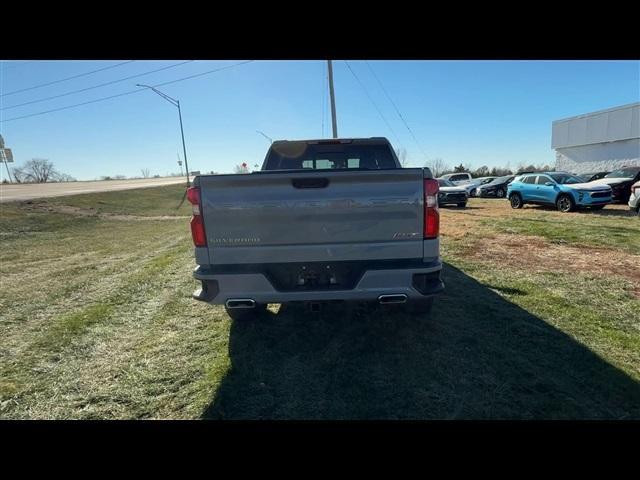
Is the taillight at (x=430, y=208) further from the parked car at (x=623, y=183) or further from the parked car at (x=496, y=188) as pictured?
the parked car at (x=496, y=188)

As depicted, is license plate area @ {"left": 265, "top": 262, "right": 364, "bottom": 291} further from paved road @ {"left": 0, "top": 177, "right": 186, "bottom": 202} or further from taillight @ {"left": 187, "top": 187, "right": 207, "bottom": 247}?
paved road @ {"left": 0, "top": 177, "right": 186, "bottom": 202}

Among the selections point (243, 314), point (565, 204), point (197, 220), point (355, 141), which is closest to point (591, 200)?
point (565, 204)

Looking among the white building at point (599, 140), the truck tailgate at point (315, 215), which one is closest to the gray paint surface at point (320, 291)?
the truck tailgate at point (315, 215)

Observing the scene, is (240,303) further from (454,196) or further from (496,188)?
(496,188)

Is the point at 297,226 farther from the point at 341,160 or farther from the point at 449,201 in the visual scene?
the point at 449,201

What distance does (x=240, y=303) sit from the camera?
106 inches

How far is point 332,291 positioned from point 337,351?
803 mm

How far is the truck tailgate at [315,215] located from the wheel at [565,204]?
1355cm

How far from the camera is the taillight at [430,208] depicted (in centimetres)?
261

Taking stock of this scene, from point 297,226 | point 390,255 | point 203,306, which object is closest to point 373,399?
point 390,255

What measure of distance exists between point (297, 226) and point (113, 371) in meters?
2.20

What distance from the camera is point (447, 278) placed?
5.16 metres

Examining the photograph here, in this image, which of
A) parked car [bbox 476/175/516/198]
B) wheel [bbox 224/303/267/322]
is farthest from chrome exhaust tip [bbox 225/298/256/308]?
parked car [bbox 476/175/516/198]
